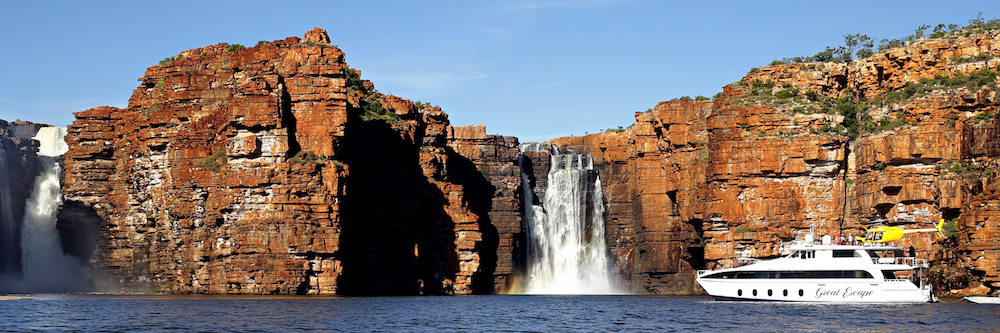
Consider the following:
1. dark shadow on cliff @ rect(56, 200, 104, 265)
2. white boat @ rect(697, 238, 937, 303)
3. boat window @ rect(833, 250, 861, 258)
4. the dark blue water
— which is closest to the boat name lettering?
white boat @ rect(697, 238, 937, 303)

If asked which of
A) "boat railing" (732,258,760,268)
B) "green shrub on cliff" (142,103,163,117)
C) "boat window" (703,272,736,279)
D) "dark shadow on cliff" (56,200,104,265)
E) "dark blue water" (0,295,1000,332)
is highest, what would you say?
"green shrub on cliff" (142,103,163,117)

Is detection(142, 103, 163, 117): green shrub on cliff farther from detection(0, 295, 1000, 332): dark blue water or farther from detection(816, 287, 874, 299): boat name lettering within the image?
detection(816, 287, 874, 299): boat name lettering

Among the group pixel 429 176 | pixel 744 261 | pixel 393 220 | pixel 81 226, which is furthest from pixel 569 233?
pixel 81 226

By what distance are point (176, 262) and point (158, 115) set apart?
15.5 m

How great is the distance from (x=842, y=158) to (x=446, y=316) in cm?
5372

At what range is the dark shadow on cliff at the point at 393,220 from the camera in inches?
4904

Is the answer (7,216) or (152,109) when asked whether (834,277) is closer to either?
(152,109)

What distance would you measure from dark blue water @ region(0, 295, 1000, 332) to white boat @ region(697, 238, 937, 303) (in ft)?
3.81

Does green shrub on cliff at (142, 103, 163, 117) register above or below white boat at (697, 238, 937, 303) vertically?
above

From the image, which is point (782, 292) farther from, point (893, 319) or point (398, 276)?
point (398, 276)

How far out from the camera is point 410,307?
9675 cm

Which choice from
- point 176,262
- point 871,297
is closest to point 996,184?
point 871,297

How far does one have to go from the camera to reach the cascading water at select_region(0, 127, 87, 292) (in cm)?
13512

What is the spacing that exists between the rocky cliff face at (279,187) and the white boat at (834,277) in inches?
1528
